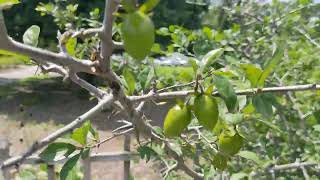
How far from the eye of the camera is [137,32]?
45 cm

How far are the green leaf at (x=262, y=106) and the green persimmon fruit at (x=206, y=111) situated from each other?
13 centimetres

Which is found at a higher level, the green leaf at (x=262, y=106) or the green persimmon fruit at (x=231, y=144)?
the green leaf at (x=262, y=106)

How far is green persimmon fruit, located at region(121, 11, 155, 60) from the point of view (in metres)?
0.45

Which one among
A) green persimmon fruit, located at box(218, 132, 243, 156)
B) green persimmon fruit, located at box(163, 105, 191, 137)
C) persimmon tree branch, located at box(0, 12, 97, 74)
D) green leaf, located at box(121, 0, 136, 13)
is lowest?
green persimmon fruit, located at box(218, 132, 243, 156)

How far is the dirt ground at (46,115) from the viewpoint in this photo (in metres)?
4.10

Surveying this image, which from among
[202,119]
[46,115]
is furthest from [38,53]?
[46,115]

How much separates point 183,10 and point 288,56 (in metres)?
5.90

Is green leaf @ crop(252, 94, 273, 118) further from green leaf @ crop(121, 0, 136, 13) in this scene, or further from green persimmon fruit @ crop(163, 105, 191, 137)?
→ green leaf @ crop(121, 0, 136, 13)

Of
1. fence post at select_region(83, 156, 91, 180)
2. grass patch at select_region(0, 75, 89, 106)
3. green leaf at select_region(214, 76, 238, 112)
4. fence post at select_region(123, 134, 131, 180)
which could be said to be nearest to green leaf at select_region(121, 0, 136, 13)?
green leaf at select_region(214, 76, 238, 112)

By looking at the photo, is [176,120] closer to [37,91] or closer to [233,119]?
[233,119]

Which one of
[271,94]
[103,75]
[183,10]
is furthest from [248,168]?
[183,10]

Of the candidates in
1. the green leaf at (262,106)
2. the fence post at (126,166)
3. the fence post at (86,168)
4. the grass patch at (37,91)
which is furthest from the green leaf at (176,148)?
the grass patch at (37,91)

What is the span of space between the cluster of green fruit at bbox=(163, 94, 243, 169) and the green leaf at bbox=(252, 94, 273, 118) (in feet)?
0.20

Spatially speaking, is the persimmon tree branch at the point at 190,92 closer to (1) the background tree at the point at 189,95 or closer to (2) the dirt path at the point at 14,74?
(1) the background tree at the point at 189,95
